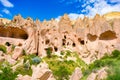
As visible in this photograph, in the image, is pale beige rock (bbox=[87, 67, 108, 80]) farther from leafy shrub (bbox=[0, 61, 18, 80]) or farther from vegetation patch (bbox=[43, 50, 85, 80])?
leafy shrub (bbox=[0, 61, 18, 80])

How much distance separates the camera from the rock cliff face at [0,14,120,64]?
56.8 metres

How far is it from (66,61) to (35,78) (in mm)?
15412

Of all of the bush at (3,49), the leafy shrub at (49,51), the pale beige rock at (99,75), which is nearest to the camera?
the pale beige rock at (99,75)

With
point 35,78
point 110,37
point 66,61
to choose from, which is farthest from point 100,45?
point 35,78

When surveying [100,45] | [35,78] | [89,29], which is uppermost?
[89,29]

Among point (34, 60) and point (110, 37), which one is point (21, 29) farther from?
point (110, 37)

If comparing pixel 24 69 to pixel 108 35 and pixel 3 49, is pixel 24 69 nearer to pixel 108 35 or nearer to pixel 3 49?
pixel 3 49

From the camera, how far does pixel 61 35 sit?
58.7m

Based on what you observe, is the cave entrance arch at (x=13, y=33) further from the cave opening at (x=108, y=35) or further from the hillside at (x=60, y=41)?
the cave opening at (x=108, y=35)

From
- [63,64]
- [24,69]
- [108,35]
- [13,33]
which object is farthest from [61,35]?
[24,69]

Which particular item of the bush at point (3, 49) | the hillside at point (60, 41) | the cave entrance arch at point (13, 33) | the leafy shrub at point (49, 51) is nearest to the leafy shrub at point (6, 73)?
the hillside at point (60, 41)

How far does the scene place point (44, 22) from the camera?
6078cm

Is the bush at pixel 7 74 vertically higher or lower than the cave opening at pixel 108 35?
lower

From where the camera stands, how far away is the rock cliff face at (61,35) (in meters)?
56.8
